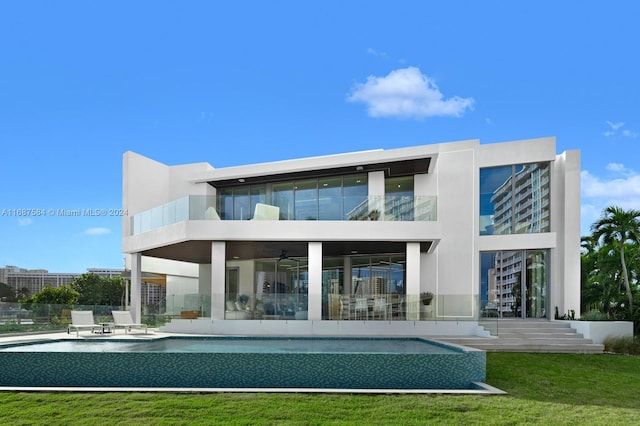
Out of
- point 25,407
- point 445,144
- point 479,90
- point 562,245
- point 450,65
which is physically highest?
point 450,65

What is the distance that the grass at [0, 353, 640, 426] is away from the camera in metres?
7.60

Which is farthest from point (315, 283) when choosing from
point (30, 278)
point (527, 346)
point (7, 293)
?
point (30, 278)

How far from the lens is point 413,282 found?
19078 millimetres

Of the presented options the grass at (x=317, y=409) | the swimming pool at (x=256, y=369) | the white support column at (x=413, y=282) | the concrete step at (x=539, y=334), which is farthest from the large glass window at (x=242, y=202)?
the grass at (x=317, y=409)

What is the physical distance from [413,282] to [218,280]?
6579 mm

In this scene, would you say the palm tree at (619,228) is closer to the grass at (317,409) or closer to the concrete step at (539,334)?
the concrete step at (539,334)

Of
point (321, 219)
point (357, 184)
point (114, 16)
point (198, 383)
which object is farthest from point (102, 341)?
point (114, 16)

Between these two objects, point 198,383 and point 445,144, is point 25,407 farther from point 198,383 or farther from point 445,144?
point 445,144

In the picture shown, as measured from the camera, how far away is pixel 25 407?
824cm

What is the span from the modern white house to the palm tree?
2.91ft

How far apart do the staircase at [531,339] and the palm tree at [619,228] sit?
3.01 meters

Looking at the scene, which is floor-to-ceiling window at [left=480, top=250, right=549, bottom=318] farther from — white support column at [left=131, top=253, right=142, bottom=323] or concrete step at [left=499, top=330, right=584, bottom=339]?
white support column at [left=131, top=253, right=142, bottom=323]

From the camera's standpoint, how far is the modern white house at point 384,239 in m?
18.9

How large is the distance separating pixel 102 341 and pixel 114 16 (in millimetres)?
17072
